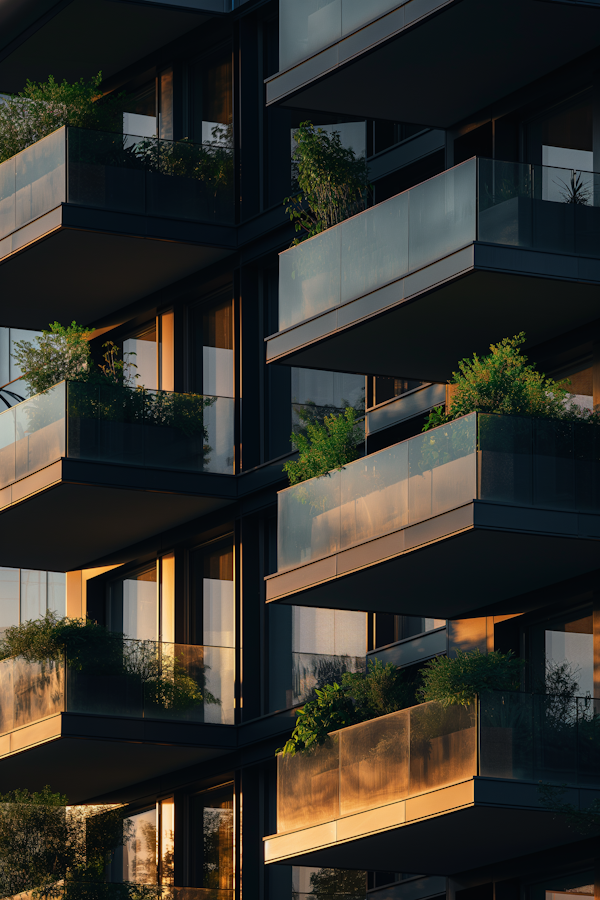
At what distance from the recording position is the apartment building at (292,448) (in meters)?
19.8

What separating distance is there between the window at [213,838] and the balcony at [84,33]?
10391mm

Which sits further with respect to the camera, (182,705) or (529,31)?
(182,705)

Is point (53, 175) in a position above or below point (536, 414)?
above

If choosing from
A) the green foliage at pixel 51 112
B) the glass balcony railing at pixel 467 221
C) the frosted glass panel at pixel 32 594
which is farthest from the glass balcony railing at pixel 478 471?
the frosted glass panel at pixel 32 594

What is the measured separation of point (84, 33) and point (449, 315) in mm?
10627

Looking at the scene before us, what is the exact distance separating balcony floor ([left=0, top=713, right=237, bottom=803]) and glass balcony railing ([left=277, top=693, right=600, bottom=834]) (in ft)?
18.2

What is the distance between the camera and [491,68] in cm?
2106

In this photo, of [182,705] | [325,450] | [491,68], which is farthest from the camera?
[182,705]

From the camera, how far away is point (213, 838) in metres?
27.4

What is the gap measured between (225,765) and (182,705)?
976mm

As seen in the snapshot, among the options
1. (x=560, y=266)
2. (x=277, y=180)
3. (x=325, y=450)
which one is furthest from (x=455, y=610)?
(x=277, y=180)

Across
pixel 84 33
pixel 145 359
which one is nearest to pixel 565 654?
pixel 145 359

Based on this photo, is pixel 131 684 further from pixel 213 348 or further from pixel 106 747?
pixel 213 348

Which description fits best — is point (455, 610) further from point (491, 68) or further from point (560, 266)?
point (491, 68)
